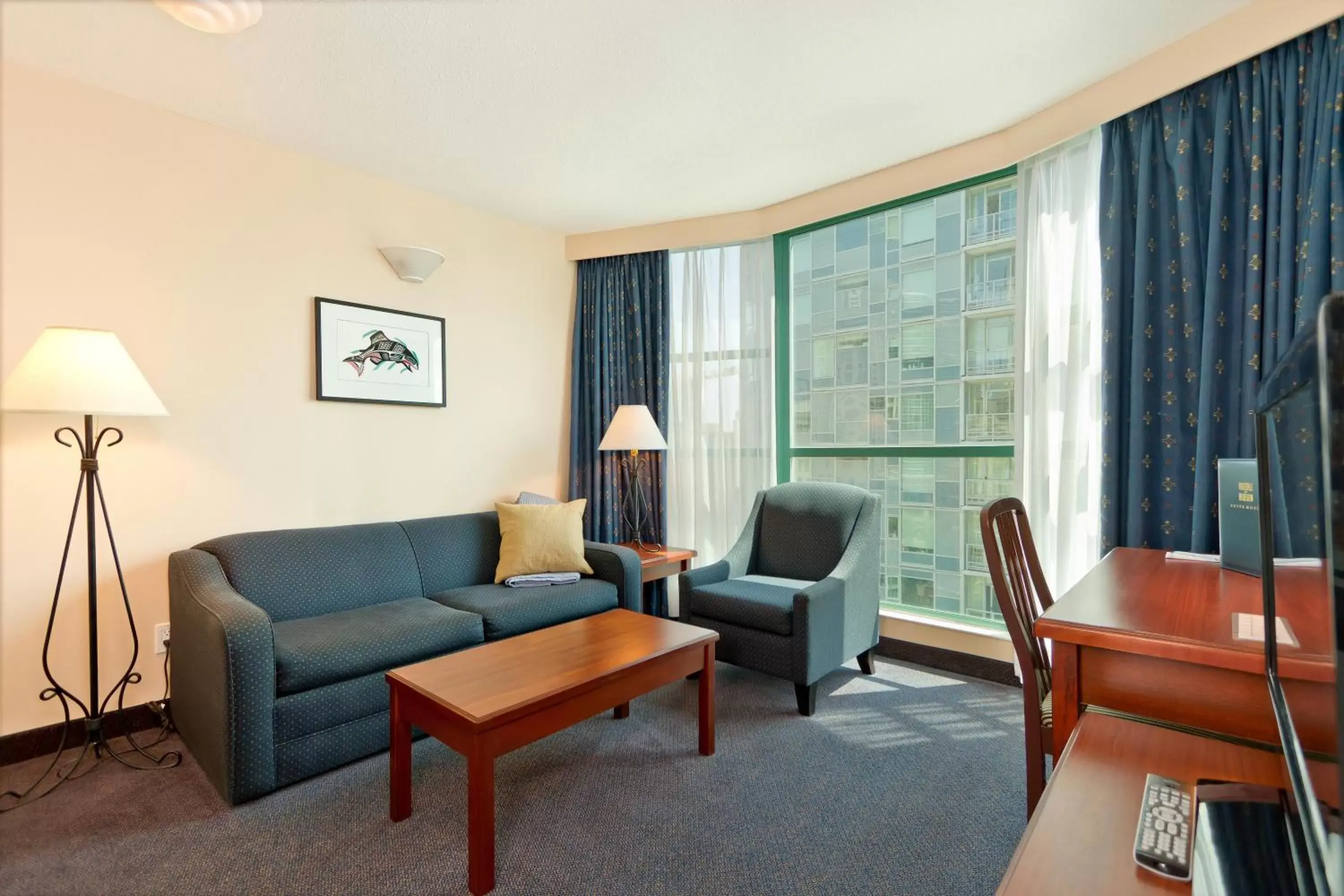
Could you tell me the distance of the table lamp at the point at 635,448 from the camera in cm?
345

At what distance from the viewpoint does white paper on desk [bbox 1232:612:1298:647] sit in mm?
861

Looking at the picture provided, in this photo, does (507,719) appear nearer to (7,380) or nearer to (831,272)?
(7,380)

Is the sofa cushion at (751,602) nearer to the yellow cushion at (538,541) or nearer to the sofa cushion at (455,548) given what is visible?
the yellow cushion at (538,541)

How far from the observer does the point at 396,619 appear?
2.40 metres

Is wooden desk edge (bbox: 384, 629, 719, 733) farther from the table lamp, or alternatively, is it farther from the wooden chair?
the table lamp

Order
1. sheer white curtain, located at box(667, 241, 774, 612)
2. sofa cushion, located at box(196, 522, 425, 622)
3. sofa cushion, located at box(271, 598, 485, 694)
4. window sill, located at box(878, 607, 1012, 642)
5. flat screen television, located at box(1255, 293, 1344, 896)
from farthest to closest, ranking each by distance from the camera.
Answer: sheer white curtain, located at box(667, 241, 774, 612)
window sill, located at box(878, 607, 1012, 642)
sofa cushion, located at box(196, 522, 425, 622)
sofa cushion, located at box(271, 598, 485, 694)
flat screen television, located at box(1255, 293, 1344, 896)

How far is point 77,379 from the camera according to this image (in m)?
1.94

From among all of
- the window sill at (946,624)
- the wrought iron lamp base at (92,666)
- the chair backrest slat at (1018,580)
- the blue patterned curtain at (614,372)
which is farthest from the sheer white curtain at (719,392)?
the wrought iron lamp base at (92,666)

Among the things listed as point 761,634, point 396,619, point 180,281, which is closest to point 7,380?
point 180,281

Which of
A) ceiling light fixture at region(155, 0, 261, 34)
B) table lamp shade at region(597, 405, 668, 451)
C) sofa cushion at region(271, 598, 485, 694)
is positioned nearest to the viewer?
ceiling light fixture at region(155, 0, 261, 34)

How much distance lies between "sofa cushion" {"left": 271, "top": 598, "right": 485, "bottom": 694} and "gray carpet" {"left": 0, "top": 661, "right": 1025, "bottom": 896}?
33cm

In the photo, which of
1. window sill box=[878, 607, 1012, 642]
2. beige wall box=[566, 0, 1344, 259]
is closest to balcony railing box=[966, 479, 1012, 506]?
window sill box=[878, 607, 1012, 642]

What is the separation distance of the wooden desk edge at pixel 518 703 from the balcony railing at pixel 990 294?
214 centimetres

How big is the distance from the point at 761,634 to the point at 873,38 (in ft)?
7.32
